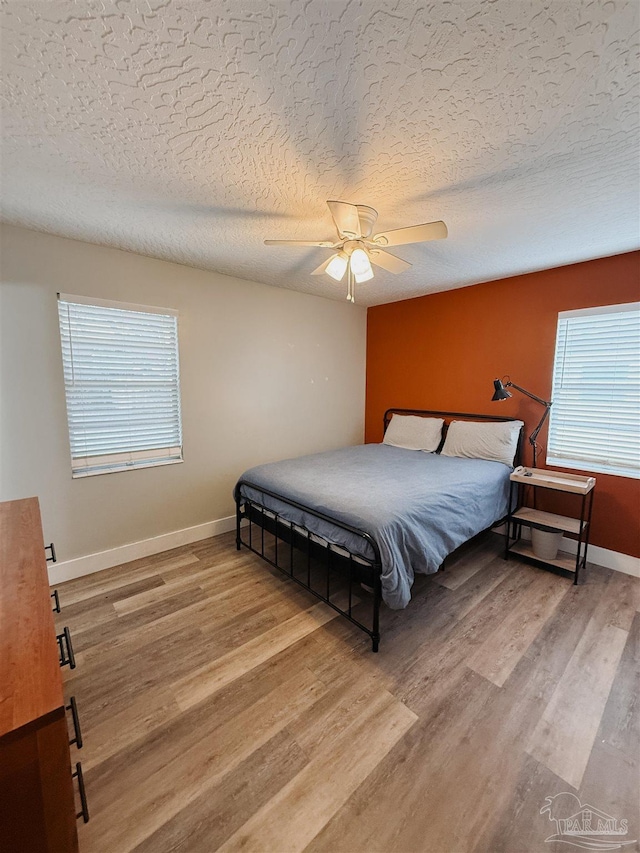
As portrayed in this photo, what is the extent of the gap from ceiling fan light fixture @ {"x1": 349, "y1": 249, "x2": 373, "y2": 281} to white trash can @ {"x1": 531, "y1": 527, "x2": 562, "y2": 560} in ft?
8.06

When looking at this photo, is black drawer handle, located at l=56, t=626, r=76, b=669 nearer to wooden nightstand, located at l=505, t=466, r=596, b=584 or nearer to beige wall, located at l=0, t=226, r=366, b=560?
beige wall, located at l=0, t=226, r=366, b=560

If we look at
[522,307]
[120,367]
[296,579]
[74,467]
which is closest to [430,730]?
[296,579]

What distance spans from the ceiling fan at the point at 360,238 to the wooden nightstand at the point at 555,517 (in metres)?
2.10

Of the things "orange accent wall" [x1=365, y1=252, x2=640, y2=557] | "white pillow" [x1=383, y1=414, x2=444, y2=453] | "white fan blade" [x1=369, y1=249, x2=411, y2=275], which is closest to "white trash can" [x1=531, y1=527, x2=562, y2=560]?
"orange accent wall" [x1=365, y1=252, x2=640, y2=557]

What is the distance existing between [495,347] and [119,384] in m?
3.45

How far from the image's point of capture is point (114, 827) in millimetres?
1163

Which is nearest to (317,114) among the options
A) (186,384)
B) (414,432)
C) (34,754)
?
(34,754)

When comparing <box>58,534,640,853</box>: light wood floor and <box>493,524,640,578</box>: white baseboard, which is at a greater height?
<box>493,524,640,578</box>: white baseboard

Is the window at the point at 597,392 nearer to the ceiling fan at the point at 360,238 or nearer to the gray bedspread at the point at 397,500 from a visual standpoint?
the gray bedspread at the point at 397,500

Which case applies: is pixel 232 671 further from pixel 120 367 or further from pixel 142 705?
pixel 120 367

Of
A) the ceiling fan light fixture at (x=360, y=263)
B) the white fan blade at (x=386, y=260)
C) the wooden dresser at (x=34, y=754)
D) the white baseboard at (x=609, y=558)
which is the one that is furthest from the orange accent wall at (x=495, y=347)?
the wooden dresser at (x=34, y=754)

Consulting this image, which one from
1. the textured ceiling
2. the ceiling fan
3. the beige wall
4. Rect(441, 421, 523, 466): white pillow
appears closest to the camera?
the textured ceiling

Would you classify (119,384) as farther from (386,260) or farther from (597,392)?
(597,392)

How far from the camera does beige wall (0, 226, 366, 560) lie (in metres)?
2.31
